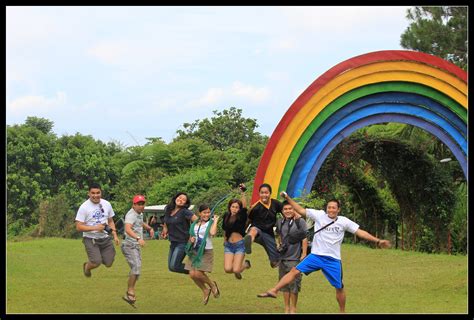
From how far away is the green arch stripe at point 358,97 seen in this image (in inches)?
639

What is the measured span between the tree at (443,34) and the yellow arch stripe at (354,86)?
1146cm

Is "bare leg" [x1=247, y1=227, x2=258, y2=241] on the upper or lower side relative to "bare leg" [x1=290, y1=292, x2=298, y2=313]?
upper

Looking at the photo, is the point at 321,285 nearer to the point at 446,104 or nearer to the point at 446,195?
the point at 446,104

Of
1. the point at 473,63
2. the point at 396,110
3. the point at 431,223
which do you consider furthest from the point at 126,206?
the point at 473,63

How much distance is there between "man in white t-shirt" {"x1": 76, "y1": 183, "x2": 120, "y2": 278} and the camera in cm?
1141

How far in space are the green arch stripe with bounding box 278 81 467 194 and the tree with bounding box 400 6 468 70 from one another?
1135cm

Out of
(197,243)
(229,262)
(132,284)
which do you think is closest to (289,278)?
(229,262)

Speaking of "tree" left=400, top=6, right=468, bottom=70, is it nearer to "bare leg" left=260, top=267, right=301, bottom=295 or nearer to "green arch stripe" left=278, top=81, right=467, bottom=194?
"green arch stripe" left=278, top=81, right=467, bottom=194

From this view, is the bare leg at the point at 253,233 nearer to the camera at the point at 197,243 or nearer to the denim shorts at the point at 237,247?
the denim shorts at the point at 237,247

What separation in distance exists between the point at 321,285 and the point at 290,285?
11.8 ft

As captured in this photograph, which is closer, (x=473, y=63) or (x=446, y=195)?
(x=473, y=63)

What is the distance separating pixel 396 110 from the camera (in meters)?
17.3

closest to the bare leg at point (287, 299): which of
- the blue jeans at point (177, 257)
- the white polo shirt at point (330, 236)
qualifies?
the white polo shirt at point (330, 236)

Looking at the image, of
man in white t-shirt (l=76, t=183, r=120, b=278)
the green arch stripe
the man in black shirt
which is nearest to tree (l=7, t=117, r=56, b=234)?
the green arch stripe
